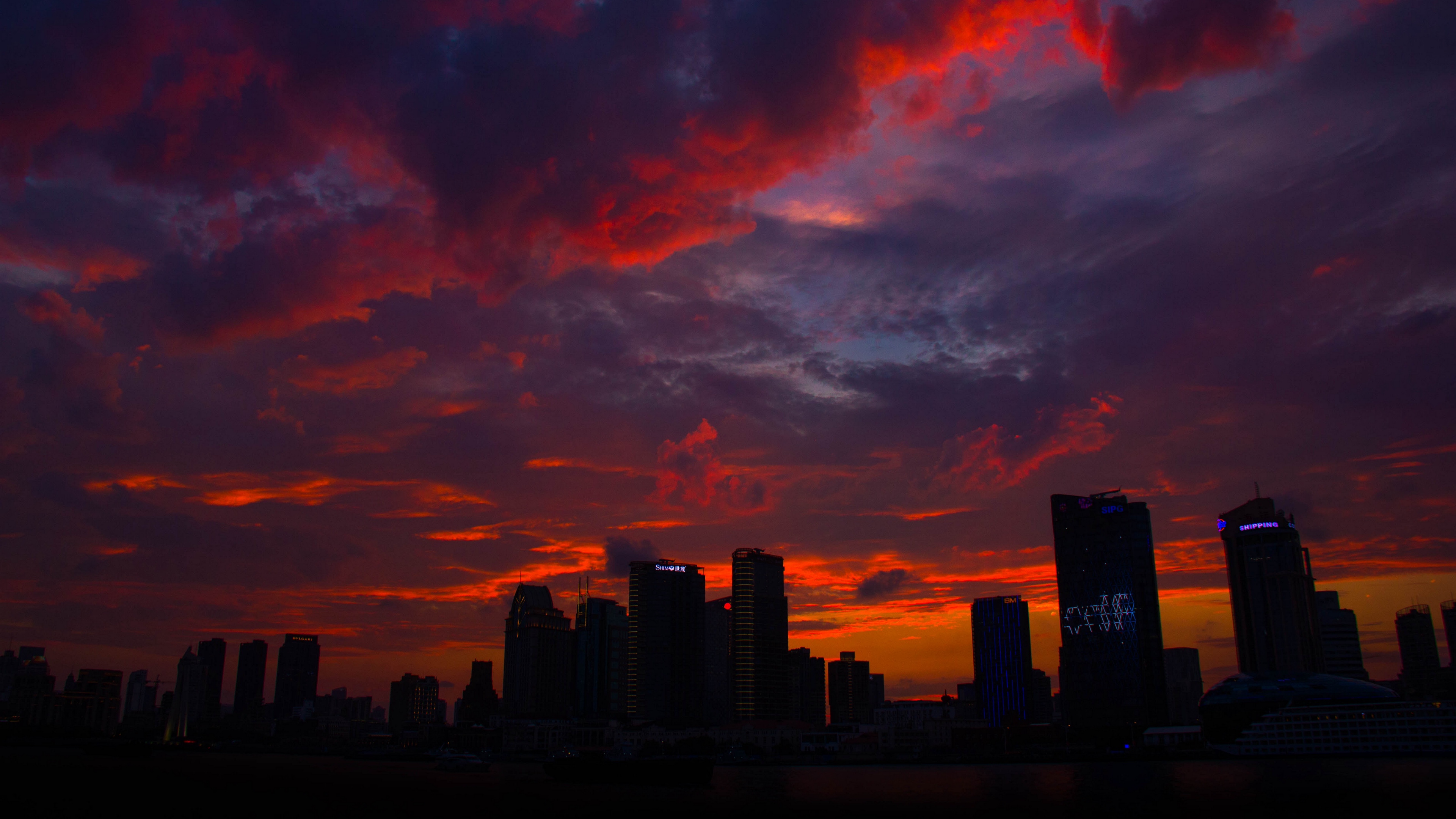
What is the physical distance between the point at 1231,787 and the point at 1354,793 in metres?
23.9

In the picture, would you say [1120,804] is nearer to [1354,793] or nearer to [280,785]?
[1354,793]

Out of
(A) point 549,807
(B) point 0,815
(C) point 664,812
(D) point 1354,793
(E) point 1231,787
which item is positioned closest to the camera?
(B) point 0,815

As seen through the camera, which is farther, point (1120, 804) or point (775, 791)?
point (775, 791)

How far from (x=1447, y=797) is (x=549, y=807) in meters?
132

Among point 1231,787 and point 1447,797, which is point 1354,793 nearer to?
point 1447,797

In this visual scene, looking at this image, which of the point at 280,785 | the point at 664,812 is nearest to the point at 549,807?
the point at 664,812

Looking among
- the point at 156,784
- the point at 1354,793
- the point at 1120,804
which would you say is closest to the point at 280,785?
the point at 156,784

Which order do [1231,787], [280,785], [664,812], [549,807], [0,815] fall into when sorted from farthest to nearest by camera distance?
[280,785]
[1231,787]
[549,807]
[664,812]
[0,815]

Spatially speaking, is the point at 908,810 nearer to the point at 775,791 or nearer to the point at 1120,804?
the point at 1120,804

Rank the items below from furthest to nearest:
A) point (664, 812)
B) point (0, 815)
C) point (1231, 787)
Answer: point (1231, 787) < point (664, 812) < point (0, 815)

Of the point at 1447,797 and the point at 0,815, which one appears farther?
the point at 1447,797

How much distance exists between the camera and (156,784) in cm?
17562

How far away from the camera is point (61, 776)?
192625 mm

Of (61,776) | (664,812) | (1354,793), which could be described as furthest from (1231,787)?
(61,776)
